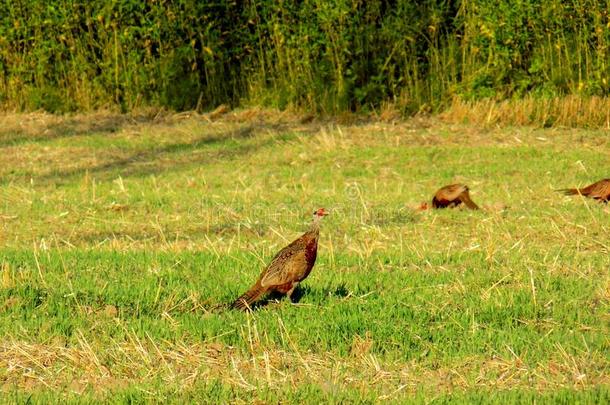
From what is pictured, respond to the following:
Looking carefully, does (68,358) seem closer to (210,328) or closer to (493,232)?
(210,328)

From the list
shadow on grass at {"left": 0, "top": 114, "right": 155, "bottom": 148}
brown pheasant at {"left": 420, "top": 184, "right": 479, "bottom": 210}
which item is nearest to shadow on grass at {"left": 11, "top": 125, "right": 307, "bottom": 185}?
shadow on grass at {"left": 0, "top": 114, "right": 155, "bottom": 148}

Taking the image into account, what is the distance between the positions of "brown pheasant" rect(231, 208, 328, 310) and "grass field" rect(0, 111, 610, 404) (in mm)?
113

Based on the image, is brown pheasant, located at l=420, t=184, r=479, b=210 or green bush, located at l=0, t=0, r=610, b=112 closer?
brown pheasant, located at l=420, t=184, r=479, b=210

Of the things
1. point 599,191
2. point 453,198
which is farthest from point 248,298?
point 599,191

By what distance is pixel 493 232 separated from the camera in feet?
30.1

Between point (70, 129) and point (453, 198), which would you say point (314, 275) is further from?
point (70, 129)

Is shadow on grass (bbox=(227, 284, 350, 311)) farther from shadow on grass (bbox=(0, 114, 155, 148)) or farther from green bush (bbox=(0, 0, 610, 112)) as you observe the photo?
green bush (bbox=(0, 0, 610, 112))

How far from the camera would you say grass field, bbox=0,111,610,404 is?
5516mm

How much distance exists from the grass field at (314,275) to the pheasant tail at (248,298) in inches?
3.9

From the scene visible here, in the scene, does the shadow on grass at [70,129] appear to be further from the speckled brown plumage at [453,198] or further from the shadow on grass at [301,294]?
the shadow on grass at [301,294]

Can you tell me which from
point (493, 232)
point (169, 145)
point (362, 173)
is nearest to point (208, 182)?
point (362, 173)

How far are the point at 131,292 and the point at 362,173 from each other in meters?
6.21

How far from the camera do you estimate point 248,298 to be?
6.68 metres

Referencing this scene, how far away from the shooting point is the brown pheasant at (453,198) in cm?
1039
